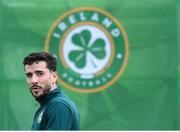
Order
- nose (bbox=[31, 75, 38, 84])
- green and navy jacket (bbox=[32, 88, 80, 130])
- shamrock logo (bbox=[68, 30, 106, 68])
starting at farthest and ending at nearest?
1. shamrock logo (bbox=[68, 30, 106, 68])
2. nose (bbox=[31, 75, 38, 84])
3. green and navy jacket (bbox=[32, 88, 80, 130])

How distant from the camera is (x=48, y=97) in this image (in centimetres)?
303

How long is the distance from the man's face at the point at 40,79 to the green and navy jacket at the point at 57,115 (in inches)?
1.8

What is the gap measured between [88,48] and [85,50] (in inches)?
1.1

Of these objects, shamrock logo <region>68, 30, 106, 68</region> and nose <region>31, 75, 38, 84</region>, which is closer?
nose <region>31, 75, 38, 84</region>

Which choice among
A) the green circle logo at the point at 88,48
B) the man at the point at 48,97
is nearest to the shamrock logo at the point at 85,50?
the green circle logo at the point at 88,48

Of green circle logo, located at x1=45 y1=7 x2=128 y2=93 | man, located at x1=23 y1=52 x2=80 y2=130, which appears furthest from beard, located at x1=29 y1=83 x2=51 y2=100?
green circle logo, located at x1=45 y1=7 x2=128 y2=93

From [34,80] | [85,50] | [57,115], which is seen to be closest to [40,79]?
[34,80]

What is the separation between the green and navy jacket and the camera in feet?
9.43

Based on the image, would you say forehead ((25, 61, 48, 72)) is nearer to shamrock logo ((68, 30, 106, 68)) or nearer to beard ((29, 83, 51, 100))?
beard ((29, 83, 51, 100))

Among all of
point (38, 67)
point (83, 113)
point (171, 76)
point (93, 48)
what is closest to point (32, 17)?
point (93, 48)

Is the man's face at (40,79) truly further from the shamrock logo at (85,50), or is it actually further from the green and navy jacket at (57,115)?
the shamrock logo at (85,50)

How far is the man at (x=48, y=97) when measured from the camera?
9.48 feet

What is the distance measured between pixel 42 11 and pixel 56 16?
0.12 metres

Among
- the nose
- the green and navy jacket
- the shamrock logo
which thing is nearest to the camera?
the green and navy jacket
